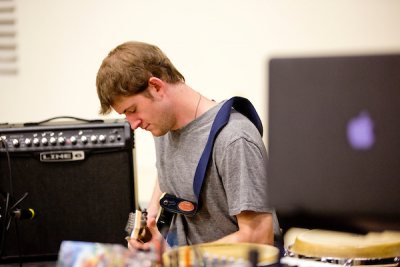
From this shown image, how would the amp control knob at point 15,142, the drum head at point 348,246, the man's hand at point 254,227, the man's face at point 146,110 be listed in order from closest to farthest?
the drum head at point 348,246, the man's hand at point 254,227, the man's face at point 146,110, the amp control knob at point 15,142

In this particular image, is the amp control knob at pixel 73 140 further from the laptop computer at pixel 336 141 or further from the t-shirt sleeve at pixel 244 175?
the laptop computer at pixel 336 141

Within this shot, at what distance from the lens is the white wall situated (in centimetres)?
279

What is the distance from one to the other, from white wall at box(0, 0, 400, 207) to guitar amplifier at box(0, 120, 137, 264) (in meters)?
0.54

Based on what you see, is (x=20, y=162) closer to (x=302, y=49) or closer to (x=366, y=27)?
(x=302, y=49)

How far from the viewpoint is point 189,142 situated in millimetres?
1951

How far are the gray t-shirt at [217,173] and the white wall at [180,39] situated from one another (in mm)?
901

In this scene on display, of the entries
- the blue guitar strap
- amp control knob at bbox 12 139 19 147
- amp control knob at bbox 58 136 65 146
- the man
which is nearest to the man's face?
the man

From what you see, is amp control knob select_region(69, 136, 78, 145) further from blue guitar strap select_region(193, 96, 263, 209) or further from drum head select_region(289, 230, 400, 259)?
drum head select_region(289, 230, 400, 259)

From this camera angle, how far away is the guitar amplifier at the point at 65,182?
237 cm

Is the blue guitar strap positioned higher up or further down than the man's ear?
further down

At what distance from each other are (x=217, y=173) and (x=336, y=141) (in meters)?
0.82

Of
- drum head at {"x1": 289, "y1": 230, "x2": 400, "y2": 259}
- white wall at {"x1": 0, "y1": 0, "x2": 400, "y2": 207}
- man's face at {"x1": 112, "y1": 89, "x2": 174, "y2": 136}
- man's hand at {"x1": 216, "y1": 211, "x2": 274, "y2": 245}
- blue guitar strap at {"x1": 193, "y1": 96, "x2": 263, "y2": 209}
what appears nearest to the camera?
drum head at {"x1": 289, "y1": 230, "x2": 400, "y2": 259}

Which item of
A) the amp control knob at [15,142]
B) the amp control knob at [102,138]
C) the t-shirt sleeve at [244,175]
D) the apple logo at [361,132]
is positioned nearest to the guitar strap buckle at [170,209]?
the t-shirt sleeve at [244,175]

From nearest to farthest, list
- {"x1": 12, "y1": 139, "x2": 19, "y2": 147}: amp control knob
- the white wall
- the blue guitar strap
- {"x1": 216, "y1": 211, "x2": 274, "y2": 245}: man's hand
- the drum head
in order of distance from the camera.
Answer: the drum head < {"x1": 216, "y1": 211, "x2": 274, "y2": 245}: man's hand < the blue guitar strap < {"x1": 12, "y1": 139, "x2": 19, "y2": 147}: amp control knob < the white wall
